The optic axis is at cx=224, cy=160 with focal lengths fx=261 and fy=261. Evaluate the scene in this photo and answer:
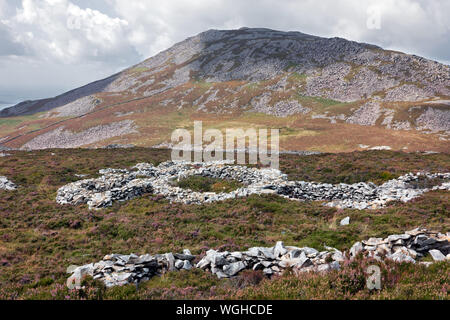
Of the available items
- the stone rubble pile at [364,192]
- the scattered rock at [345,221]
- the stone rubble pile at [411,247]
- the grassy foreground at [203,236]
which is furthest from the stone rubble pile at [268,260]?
the stone rubble pile at [364,192]

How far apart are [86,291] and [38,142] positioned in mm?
125836

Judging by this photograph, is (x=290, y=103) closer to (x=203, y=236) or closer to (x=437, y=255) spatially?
(x=203, y=236)

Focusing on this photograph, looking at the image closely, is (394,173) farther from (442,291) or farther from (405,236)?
(442,291)

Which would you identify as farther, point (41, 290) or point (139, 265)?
point (139, 265)

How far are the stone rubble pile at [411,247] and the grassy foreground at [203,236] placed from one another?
1.41 m

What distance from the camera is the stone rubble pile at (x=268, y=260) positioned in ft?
31.1

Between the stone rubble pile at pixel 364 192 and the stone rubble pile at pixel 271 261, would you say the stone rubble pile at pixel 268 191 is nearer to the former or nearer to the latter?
the stone rubble pile at pixel 364 192

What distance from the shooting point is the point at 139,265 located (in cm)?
1027

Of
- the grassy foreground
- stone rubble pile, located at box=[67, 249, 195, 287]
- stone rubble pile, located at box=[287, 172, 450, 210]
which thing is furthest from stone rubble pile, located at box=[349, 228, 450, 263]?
stone rubble pile, located at box=[287, 172, 450, 210]

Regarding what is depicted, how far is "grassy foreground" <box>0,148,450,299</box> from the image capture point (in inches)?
312

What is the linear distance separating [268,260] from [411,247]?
599 centimetres

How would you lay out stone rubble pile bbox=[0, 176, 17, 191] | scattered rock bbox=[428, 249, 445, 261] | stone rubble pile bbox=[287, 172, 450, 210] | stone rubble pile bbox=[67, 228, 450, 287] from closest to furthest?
stone rubble pile bbox=[67, 228, 450, 287] < scattered rock bbox=[428, 249, 445, 261] < stone rubble pile bbox=[287, 172, 450, 210] < stone rubble pile bbox=[0, 176, 17, 191]

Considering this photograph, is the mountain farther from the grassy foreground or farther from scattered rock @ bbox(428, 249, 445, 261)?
scattered rock @ bbox(428, 249, 445, 261)
